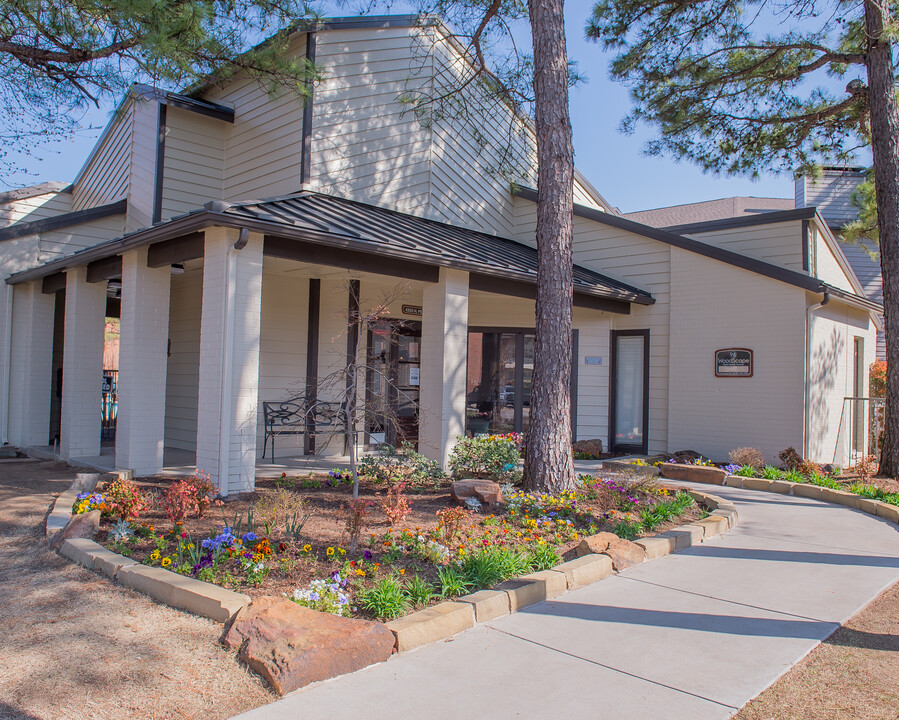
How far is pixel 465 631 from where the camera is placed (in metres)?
3.80

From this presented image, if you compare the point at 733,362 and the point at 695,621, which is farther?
the point at 733,362

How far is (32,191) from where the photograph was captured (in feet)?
40.9

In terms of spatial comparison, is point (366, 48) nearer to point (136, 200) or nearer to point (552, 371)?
point (136, 200)

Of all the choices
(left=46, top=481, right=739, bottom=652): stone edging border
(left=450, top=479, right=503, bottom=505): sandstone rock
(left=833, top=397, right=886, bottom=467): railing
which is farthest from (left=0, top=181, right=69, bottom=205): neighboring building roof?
(left=833, top=397, right=886, bottom=467): railing

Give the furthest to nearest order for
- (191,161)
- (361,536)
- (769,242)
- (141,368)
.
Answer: (769,242)
(191,161)
(141,368)
(361,536)

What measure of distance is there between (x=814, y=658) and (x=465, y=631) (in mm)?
1859

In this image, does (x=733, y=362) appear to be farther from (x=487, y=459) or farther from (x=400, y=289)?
(x=400, y=289)

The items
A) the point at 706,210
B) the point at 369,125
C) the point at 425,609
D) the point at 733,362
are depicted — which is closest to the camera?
the point at 425,609

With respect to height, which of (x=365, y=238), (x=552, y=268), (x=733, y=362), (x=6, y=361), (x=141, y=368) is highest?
(x=365, y=238)

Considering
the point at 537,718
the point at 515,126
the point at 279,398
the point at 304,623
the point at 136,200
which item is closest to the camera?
the point at 537,718

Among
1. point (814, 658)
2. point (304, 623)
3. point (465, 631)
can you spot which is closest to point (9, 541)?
point (304, 623)

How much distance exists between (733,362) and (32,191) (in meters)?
12.9

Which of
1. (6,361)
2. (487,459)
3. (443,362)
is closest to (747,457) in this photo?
(487,459)

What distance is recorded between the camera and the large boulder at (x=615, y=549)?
16.7 feet
